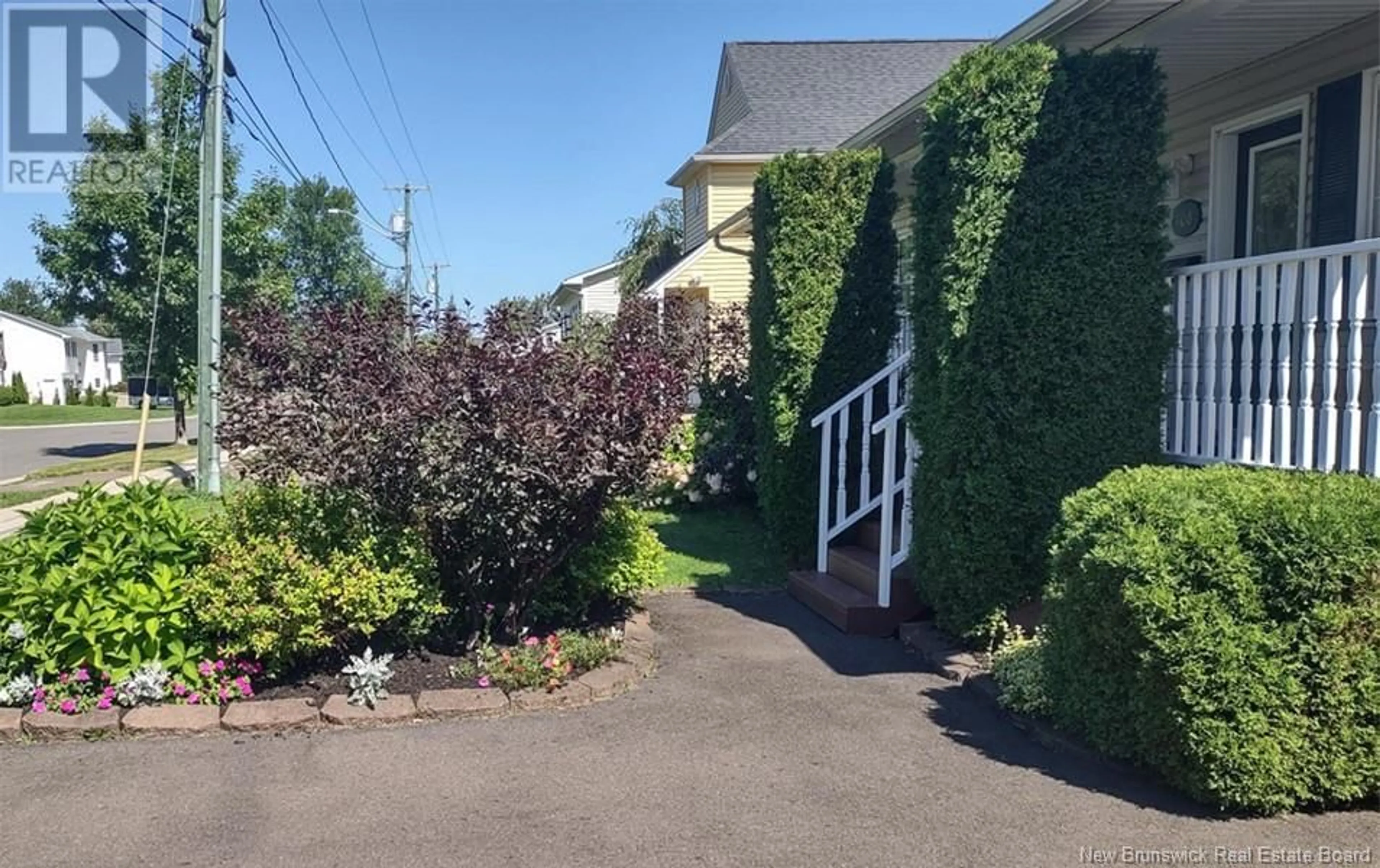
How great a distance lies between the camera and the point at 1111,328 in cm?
482

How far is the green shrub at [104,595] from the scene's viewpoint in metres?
4.57

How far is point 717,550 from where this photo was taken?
835cm

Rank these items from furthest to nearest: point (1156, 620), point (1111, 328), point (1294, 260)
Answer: point (1111, 328) < point (1294, 260) < point (1156, 620)

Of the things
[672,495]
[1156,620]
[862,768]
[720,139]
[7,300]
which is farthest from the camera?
[7,300]

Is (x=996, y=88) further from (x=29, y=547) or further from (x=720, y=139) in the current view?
(x=720, y=139)

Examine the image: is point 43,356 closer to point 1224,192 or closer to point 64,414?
point 64,414

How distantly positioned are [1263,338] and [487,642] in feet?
13.3

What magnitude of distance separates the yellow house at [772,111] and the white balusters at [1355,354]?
12.8m

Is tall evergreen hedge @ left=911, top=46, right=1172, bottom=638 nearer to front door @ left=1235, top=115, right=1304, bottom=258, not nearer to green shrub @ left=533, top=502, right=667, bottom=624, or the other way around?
front door @ left=1235, top=115, right=1304, bottom=258

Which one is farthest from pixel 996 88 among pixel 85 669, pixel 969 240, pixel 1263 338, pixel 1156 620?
pixel 85 669

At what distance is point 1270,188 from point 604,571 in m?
4.81

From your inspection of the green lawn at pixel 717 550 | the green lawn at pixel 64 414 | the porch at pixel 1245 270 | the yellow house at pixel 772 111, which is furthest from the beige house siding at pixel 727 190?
the green lawn at pixel 64 414

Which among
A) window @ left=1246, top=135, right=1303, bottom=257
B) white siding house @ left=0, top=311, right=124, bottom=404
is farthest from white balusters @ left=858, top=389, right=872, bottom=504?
white siding house @ left=0, top=311, right=124, bottom=404

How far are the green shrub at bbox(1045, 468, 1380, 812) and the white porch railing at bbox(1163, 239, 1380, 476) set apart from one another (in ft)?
2.93
